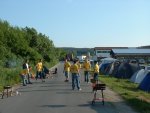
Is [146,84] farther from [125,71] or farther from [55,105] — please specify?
[125,71]

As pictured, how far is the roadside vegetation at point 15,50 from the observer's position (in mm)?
30956

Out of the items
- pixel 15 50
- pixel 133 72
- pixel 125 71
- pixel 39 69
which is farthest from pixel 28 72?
pixel 15 50

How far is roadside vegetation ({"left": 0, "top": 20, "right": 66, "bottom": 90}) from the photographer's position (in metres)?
31.0

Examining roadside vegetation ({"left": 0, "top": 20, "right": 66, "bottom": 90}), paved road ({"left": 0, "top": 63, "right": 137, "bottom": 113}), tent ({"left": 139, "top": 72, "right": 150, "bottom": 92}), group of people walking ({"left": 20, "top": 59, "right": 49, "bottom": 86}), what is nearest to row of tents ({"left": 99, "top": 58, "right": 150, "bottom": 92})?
tent ({"left": 139, "top": 72, "right": 150, "bottom": 92})

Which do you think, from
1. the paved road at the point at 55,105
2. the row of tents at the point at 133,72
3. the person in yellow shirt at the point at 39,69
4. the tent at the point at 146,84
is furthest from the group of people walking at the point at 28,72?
the paved road at the point at 55,105

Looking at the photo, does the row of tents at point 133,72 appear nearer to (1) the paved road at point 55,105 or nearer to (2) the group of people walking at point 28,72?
(1) the paved road at point 55,105

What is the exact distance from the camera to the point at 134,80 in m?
32.8

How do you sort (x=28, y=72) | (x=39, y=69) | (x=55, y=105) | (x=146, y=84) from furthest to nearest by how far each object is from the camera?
(x=39, y=69), (x=28, y=72), (x=146, y=84), (x=55, y=105)

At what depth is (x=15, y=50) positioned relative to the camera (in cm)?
5316

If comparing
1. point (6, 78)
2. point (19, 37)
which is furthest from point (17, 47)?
point (6, 78)

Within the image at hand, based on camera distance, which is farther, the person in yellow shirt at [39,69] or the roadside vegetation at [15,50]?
the person in yellow shirt at [39,69]

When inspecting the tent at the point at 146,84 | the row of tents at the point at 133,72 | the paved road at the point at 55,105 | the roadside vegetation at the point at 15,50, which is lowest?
the paved road at the point at 55,105

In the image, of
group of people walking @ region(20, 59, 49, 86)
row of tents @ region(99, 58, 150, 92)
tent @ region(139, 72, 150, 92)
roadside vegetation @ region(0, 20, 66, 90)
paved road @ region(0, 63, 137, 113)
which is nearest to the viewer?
paved road @ region(0, 63, 137, 113)

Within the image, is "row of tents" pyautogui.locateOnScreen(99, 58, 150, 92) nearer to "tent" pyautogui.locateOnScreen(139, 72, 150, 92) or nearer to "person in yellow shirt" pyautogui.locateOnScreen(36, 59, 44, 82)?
"tent" pyautogui.locateOnScreen(139, 72, 150, 92)
